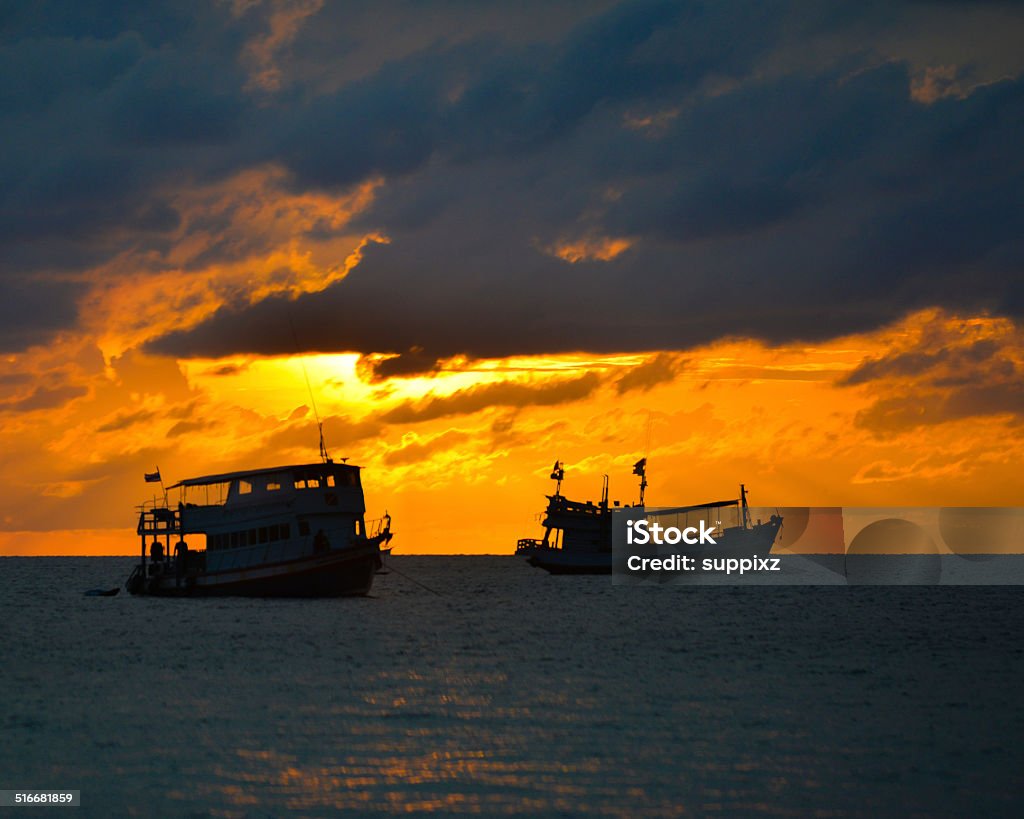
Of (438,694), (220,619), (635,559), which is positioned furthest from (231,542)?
(635,559)

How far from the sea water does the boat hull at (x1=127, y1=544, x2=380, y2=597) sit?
449 inches

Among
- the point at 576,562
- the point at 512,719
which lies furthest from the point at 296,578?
the point at 576,562

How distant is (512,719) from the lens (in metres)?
29.3

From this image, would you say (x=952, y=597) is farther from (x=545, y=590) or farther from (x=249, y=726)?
(x=249, y=726)

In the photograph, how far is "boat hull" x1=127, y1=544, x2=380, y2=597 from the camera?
233ft

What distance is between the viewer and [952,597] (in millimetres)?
103625

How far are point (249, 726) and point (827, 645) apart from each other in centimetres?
2841

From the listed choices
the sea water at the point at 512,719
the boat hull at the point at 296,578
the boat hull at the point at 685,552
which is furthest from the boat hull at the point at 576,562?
the sea water at the point at 512,719

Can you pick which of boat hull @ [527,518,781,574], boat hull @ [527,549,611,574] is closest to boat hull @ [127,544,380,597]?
boat hull @ [527,549,611,574]

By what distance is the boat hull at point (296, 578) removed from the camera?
233 feet

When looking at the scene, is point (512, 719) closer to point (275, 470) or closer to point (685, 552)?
point (275, 470)

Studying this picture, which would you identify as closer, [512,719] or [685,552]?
[512,719]

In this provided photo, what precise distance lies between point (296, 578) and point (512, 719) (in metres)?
43.9

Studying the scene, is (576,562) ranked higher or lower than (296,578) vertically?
higher
